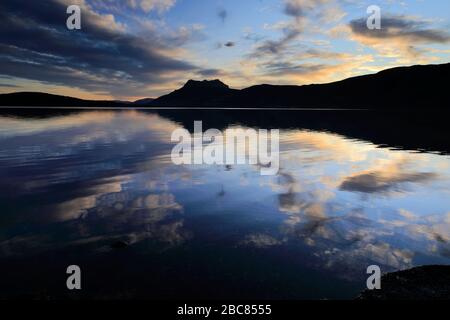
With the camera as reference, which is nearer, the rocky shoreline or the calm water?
the rocky shoreline

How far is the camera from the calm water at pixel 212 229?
8.89 meters

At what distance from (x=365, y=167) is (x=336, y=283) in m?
19.7

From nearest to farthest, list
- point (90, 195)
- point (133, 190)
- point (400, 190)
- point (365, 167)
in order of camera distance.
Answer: point (90, 195) < point (133, 190) < point (400, 190) < point (365, 167)

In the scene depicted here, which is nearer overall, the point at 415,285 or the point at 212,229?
the point at 415,285

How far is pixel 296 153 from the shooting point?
33.0 metres

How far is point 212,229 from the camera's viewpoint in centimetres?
1258

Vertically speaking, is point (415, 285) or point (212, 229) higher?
point (212, 229)

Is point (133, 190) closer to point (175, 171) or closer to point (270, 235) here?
point (175, 171)

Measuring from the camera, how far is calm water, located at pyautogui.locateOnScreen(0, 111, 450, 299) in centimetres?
889

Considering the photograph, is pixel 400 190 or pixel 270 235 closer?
pixel 270 235

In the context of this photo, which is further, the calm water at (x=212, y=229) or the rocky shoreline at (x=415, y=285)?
the calm water at (x=212, y=229)

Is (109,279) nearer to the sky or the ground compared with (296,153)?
nearer to the ground
